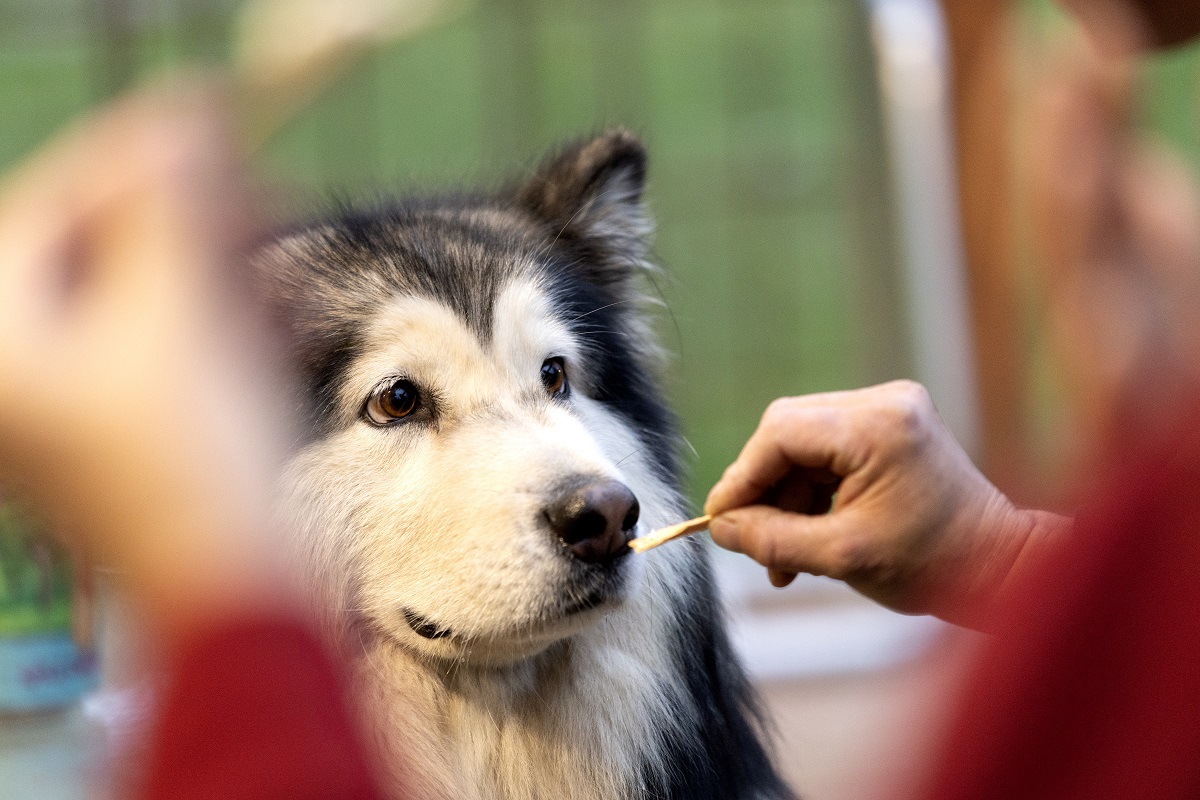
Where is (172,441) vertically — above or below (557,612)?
above

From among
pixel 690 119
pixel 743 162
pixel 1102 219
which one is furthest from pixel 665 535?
pixel 690 119

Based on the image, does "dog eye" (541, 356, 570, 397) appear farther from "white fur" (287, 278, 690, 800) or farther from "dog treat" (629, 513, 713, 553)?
"dog treat" (629, 513, 713, 553)

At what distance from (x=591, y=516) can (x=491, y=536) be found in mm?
113

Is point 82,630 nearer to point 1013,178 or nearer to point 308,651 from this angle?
point 308,651

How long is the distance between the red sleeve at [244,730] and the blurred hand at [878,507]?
2.36ft

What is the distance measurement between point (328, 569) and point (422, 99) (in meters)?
4.59

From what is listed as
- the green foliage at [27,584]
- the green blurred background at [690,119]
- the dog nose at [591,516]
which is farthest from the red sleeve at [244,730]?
the green blurred background at [690,119]

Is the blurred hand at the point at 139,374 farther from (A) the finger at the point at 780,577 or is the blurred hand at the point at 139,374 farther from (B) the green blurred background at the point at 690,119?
(B) the green blurred background at the point at 690,119

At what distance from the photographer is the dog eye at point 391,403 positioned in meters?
1.36

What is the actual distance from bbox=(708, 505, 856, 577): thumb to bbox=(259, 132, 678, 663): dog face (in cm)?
12

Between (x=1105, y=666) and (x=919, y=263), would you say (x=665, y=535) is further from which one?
(x=919, y=263)

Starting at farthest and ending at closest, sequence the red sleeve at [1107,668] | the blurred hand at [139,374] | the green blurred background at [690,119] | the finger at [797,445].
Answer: the green blurred background at [690,119] → the finger at [797,445] → the blurred hand at [139,374] → the red sleeve at [1107,668]

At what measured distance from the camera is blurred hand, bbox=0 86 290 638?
1.76ft

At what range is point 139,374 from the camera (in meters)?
0.55
